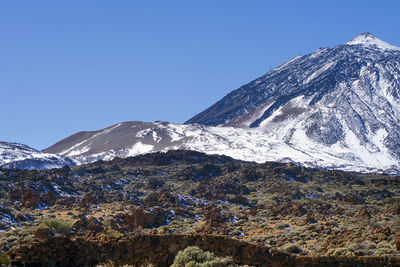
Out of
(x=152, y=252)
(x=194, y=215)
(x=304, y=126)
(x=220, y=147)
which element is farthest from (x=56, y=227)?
(x=304, y=126)

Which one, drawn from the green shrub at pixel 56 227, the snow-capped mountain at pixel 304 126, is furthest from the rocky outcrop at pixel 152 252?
the snow-capped mountain at pixel 304 126

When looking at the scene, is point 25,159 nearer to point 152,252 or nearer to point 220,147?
point 220,147

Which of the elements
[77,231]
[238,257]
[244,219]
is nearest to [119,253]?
[238,257]

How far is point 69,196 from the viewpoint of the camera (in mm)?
41125

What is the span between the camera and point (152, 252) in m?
16.1

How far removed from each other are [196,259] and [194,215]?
20.7 m

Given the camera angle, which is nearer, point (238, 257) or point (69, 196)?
point (238, 257)

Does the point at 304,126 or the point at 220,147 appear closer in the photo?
the point at 220,147

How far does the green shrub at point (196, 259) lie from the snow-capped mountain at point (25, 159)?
77.7 meters

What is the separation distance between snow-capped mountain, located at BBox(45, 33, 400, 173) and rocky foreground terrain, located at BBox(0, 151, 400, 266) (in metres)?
43.3

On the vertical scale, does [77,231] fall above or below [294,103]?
below

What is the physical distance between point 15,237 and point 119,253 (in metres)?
8.66

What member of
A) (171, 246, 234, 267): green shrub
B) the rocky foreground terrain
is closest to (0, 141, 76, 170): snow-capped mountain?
the rocky foreground terrain

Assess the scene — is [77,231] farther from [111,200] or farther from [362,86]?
[362,86]
